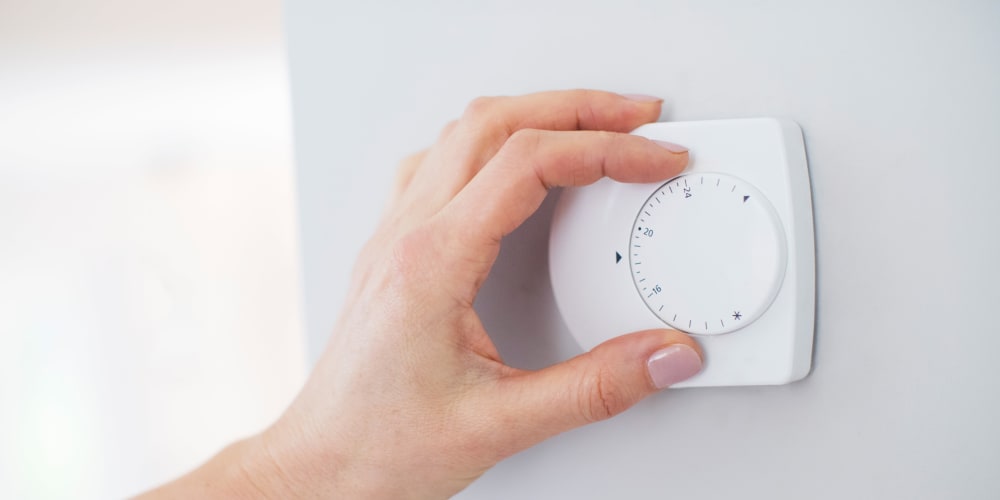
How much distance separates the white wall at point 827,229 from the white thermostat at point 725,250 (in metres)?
0.03

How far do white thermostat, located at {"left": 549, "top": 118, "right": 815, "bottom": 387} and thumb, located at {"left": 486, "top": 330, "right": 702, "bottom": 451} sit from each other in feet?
0.06

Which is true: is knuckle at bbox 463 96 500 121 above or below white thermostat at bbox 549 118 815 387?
above

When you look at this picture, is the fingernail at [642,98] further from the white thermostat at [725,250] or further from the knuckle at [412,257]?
the knuckle at [412,257]

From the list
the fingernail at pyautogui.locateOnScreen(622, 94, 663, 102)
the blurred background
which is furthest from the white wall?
the blurred background

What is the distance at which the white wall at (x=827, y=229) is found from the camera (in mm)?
445

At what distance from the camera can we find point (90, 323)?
3.02 meters

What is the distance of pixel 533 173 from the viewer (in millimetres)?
486

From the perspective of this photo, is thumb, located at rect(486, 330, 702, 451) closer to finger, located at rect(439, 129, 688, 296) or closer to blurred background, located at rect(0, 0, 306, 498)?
finger, located at rect(439, 129, 688, 296)

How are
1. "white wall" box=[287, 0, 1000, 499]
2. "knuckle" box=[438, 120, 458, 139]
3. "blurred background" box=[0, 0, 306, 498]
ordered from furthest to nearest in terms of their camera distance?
"blurred background" box=[0, 0, 306, 498] < "knuckle" box=[438, 120, 458, 139] < "white wall" box=[287, 0, 1000, 499]

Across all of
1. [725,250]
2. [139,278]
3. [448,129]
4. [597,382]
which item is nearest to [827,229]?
[725,250]

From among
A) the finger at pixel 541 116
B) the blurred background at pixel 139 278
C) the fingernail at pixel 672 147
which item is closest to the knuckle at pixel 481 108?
the finger at pixel 541 116

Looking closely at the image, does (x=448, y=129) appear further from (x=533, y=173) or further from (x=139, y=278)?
(x=139, y=278)

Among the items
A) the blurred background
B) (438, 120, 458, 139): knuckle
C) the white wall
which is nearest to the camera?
the white wall

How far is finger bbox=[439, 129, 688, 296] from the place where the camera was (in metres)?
0.48
